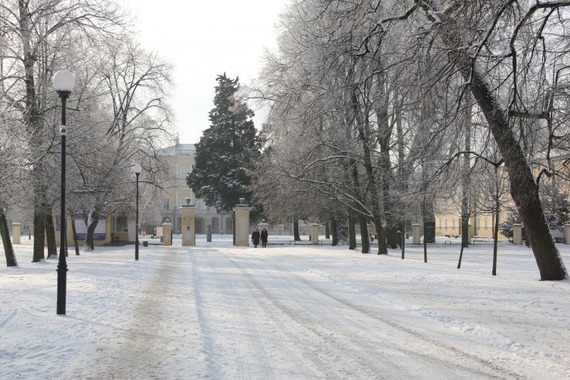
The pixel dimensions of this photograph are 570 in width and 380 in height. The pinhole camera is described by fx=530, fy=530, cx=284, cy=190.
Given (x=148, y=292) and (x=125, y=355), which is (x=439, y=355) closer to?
(x=125, y=355)

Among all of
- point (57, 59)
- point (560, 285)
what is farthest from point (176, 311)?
point (57, 59)

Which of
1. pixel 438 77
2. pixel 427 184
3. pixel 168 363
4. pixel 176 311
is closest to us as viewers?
pixel 168 363

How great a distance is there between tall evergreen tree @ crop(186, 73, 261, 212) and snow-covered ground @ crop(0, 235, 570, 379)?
1486 inches

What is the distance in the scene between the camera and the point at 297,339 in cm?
759

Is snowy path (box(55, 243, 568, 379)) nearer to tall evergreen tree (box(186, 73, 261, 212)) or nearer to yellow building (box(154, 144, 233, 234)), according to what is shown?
tall evergreen tree (box(186, 73, 261, 212))

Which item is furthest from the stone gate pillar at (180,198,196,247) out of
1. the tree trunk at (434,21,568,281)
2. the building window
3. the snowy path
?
the tree trunk at (434,21,568,281)

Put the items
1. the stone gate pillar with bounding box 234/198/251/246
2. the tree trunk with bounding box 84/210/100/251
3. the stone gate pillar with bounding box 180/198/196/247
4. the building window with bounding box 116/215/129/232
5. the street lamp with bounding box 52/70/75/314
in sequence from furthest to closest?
the building window with bounding box 116/215/129/232 < the stone gate pillar with bounding box 180/198/196/247 < the stone gate pillar with bounding box 234/198/251/246 < the tree trunk with bounding box 84/210/100/251 < the street lamp with bounding box 52/70/75/314

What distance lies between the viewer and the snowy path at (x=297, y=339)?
599cm

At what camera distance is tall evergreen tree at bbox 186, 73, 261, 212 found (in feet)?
172

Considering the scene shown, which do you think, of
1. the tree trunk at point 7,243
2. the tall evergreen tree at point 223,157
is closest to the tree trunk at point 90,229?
the tree trunk at point 7,243

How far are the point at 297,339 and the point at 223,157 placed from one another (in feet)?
151

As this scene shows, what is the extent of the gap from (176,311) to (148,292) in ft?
10.2

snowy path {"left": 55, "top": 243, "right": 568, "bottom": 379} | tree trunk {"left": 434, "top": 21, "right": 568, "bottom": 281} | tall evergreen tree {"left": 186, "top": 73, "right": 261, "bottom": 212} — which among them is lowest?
snowy path {"left": 55, "top": 243, "right": 568, "bottom": 379}

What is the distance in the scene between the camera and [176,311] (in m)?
9.88
